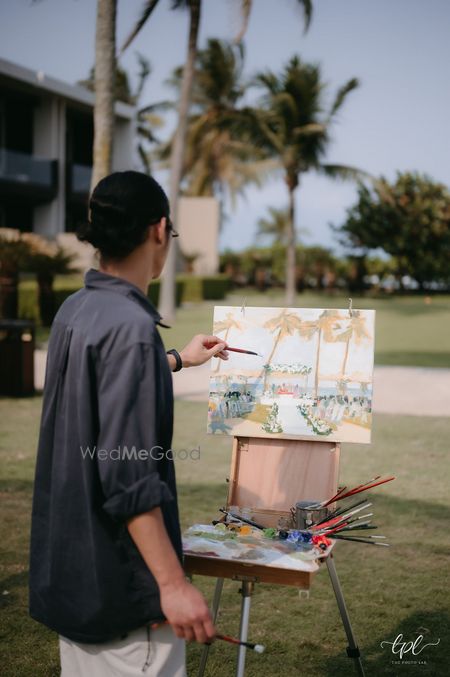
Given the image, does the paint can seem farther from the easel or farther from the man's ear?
the man's ear

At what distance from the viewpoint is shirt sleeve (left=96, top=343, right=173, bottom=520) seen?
1670 mm

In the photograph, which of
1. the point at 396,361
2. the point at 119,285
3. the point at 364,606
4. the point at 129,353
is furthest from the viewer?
the point at 396,361

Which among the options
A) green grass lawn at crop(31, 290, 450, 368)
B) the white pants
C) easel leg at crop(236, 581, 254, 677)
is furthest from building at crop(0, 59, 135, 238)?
the white pants

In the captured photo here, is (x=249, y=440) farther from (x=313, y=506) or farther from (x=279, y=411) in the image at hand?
(x=313, y=506)

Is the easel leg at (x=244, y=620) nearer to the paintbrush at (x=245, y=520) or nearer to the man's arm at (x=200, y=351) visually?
the paintbrush at (x=245, y=520)

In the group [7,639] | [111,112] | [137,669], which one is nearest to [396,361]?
[111,112]

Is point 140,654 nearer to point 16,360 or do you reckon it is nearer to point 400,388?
point 16,360

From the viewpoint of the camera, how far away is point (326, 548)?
2.51 meters

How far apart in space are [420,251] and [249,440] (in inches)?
1677

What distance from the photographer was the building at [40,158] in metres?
25.5

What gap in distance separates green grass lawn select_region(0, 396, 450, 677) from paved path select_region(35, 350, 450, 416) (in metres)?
2.43

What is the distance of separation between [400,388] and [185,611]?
1000 cm

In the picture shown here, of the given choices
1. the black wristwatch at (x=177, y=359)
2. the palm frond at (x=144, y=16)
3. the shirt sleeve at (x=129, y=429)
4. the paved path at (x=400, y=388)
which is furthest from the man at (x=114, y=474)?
the palm frond at (x=144, y=16)

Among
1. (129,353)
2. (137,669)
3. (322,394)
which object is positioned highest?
(129,353)
